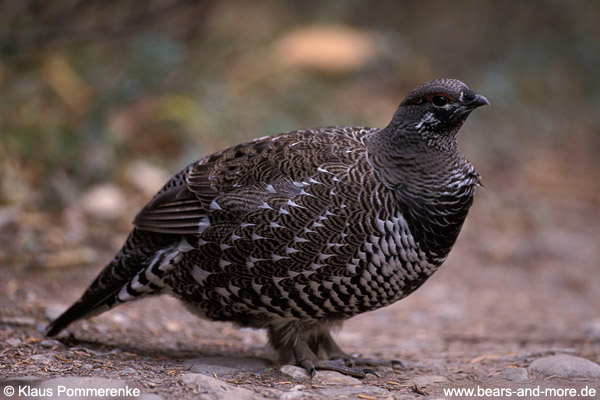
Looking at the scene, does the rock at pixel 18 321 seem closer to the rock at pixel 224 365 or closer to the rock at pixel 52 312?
the rock at pixel 52 312

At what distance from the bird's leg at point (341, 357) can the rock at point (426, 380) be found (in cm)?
29

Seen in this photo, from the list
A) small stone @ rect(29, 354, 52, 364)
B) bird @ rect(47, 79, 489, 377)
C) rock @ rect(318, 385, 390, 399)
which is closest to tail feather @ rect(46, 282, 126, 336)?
bird @ rect(47, 79, 489, 377)

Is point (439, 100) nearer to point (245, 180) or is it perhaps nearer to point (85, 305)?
point (245, 180)

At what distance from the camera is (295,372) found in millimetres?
3969

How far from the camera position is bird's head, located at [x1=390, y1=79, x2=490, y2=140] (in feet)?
12.5

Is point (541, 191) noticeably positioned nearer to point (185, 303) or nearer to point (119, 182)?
point (119, 182)

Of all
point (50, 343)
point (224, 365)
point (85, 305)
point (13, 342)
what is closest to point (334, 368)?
point (224, 365)

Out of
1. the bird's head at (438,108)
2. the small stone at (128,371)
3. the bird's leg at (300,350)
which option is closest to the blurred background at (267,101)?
the small stone at (128,371)

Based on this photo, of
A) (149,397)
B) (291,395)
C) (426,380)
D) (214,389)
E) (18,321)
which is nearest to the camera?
(149,397)

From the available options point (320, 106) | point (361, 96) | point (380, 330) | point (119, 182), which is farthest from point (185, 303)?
point (361, 96)

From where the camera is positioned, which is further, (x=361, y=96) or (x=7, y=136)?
(x=361, y=96)

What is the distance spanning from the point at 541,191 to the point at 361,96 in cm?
301

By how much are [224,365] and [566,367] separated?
202cm

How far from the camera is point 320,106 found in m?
9.31
